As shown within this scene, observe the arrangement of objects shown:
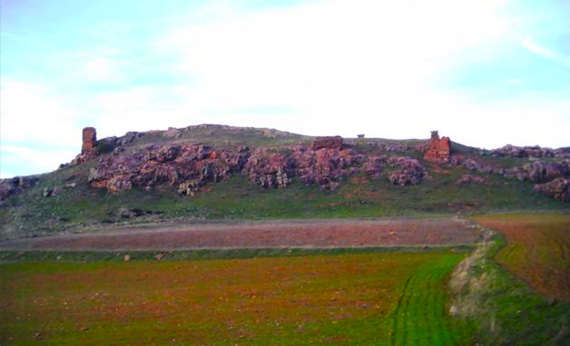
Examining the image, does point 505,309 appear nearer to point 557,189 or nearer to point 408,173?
point 557,189

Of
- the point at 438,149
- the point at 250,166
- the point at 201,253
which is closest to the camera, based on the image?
the point at 201,253

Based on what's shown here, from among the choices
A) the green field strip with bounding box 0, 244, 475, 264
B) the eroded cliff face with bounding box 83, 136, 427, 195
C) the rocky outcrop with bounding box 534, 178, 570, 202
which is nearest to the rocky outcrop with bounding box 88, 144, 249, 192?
the eroded cliff face with bounding box 83, 136, 427, 195

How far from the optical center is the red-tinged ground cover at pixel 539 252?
2216 cm

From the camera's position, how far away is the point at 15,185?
7694cm

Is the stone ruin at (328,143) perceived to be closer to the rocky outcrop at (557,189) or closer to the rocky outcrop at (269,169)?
the rocky outcrop at (269,169)

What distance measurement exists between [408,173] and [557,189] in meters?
14.3

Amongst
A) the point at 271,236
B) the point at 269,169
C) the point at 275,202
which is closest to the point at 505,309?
the point at 271,236

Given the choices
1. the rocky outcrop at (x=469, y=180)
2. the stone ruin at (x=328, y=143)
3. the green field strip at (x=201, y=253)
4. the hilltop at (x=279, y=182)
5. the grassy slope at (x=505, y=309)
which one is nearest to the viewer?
the grassy slope at (x=505, y=309)

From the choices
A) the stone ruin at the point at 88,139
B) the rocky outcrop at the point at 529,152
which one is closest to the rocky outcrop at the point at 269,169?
the stone ruin at the point at 88,139

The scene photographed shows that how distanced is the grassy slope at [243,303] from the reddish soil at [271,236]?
397cm

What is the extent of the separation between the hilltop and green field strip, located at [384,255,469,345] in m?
27.5

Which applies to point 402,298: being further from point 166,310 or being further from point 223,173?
point 223,173

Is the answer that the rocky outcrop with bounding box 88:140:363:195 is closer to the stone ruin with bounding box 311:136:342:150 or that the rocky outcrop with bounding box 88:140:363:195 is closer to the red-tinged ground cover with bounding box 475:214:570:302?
the stone ruin with bounding box 311:136:342:150

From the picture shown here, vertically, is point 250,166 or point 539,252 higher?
point 250,166
